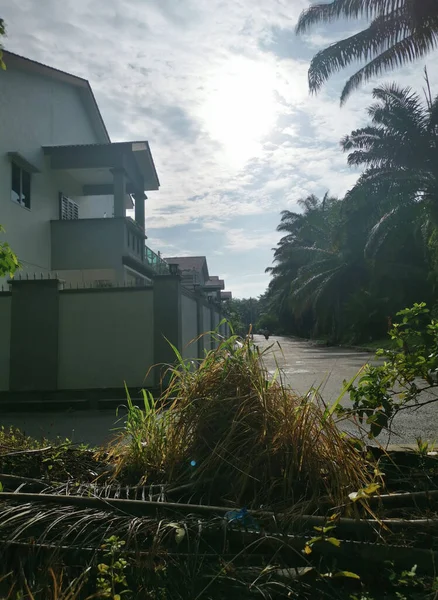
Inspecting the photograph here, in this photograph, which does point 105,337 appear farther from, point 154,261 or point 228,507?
point 154,261

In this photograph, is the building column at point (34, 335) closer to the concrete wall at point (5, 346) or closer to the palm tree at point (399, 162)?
the concrete wall at point (5, 346)

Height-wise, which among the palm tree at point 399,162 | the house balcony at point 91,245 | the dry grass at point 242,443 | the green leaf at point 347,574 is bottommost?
the green leaf at point 347,574

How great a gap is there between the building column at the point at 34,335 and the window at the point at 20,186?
446 centimetres

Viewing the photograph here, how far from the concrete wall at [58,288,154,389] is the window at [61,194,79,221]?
6.83 m

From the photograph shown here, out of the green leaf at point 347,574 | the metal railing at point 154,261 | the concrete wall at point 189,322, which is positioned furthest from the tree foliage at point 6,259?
the metal railing at point 154,261

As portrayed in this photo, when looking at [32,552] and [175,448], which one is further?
[175,448]

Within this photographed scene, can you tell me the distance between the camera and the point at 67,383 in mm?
10633

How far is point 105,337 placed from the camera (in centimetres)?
1067

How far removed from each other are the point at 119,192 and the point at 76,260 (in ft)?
8.10

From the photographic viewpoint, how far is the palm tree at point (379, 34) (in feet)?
42.2

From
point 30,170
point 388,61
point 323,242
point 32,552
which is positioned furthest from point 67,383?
point 323,242

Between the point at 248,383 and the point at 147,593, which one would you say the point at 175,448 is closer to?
the point at 248,383

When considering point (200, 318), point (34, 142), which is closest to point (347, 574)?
point (200, 318)

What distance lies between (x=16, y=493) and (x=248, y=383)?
4.75ft
